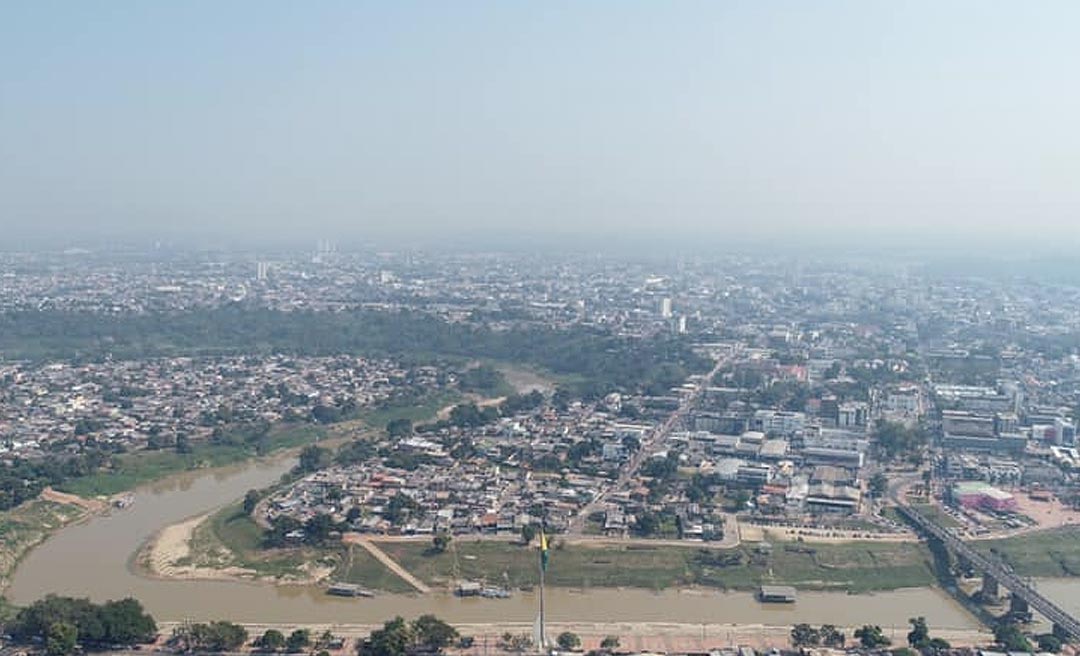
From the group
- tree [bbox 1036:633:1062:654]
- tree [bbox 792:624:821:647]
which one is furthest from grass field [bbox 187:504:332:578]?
tree [bbox 1036:633:1062:654]

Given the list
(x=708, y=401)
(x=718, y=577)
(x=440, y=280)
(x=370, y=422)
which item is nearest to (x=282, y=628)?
(x=718, y=577)

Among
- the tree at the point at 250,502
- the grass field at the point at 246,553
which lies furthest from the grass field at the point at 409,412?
the grass field at the point at 246,553

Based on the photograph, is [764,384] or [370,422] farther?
[764,384]

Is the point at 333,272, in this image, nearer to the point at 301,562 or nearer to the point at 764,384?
the point at 764,384

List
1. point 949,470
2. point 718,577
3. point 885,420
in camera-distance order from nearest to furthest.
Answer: point 718,577
point 949,470
point 885,420

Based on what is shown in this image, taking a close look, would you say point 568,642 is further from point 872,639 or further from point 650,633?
point 872,639

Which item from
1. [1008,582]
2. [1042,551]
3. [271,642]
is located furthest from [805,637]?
[271,642]

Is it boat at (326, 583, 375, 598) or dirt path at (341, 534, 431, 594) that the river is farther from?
dirt path at (341, 534, 431, 594)
